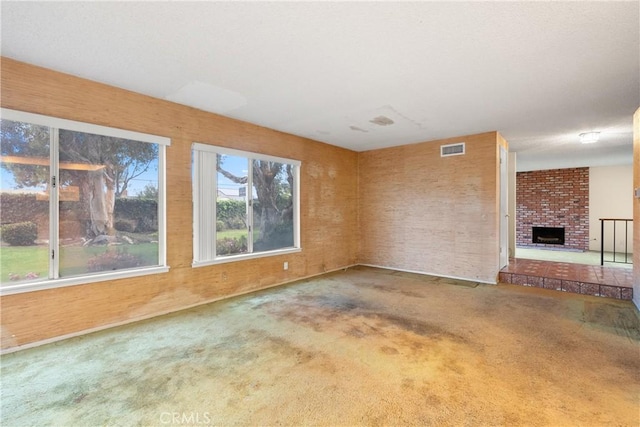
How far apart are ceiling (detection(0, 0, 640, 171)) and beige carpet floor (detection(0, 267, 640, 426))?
2.69 metres

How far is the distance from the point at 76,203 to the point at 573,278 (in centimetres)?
714

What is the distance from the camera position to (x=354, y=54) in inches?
103

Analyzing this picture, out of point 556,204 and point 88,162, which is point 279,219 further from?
point 556,204

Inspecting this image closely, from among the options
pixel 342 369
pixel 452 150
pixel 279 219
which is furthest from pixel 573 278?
pixel 279 219

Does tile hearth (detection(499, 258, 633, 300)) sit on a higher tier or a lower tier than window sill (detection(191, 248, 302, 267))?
lower

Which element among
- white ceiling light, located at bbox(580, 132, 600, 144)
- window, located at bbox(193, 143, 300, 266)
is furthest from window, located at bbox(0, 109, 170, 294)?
white ceiling light, located at bbox(580, 132, 600, 144)

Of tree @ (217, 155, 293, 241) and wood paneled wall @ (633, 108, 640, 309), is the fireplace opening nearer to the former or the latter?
wood paneled wall @ (633, 108, 640, 309)

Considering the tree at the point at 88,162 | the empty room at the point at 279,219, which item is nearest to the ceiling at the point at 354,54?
the empty room at the point at 279,219

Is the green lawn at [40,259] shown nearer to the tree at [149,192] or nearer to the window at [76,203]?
the window at [76,203]

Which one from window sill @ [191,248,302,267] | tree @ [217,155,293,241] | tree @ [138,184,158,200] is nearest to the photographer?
tree @ [138,184,158,200]

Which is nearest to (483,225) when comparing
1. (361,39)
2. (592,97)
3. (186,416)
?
(592,97)

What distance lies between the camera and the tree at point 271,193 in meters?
4.98

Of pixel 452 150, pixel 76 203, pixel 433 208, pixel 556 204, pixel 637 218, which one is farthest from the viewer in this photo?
pixel 556 204

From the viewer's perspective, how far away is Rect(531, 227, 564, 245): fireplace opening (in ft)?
30.3
